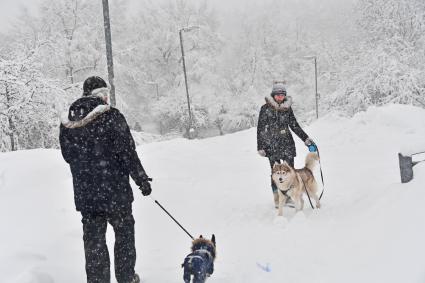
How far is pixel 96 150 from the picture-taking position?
10.7 ft

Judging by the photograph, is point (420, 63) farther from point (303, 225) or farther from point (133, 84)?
point (303, 225)

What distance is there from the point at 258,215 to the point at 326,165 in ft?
16.2

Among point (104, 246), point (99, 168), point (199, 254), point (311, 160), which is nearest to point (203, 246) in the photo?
point (199, 254)

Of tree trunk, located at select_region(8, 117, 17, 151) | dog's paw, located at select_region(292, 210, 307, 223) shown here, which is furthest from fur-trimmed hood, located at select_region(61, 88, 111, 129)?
tree trunk, located at select_region(8, 117, 17, 151)

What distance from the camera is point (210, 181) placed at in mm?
9250

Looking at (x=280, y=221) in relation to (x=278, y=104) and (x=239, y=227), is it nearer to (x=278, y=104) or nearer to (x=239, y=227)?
Result: (x=239, y=227)

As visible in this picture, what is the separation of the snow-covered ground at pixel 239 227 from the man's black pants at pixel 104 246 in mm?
453

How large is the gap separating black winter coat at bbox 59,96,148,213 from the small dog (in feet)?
2.48

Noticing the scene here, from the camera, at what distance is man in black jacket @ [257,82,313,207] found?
19.2 feet

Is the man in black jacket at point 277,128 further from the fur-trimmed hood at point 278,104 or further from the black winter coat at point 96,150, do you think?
the black winter coat at point 96,150

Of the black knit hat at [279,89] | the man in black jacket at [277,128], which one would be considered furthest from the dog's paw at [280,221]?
the black knit hat at [279,89]

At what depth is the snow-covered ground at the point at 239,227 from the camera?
11.9 feet

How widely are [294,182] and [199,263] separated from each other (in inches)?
106

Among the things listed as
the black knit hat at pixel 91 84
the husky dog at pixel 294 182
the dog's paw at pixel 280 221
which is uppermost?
the black knit hat at pixel 91 84
